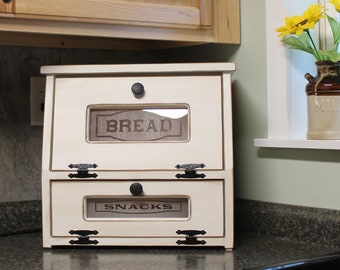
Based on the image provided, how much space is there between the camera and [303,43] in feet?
4.65

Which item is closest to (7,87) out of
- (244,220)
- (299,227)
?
(244,220)

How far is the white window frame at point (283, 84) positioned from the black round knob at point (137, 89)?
32 cm

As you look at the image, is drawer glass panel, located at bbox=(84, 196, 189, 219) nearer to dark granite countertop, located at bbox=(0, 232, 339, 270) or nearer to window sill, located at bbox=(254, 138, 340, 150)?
dark granite countertop, located at bbox=(0, 232, 339, 270)

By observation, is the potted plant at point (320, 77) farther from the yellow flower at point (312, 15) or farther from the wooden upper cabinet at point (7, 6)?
the wooden upper cabinet at point (7, 6)

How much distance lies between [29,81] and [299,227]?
79cm

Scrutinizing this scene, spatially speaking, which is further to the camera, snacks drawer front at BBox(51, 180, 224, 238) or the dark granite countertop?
snacks drawer front at BBox(51, 180, 224, 238)

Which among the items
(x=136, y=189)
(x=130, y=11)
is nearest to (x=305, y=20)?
(x=130, y=11)

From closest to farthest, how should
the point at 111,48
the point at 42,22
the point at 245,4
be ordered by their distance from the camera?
the point at 42,22, the point at 245,4, the point at 111,48

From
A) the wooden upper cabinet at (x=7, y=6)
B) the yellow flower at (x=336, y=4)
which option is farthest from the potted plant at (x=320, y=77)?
the wooden upper cabinet at (x=7, y=6)

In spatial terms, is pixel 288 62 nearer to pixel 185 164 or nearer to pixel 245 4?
pixel 245 4

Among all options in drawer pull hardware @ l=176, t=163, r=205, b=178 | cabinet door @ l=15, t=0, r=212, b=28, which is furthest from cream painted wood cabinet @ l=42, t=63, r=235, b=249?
cabinet door @ l=15, t=0, r=212, b=28

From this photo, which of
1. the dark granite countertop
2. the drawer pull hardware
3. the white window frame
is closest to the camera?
the dark granite countertop

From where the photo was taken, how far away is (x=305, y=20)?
54.6 inches

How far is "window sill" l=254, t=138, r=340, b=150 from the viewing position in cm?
133
